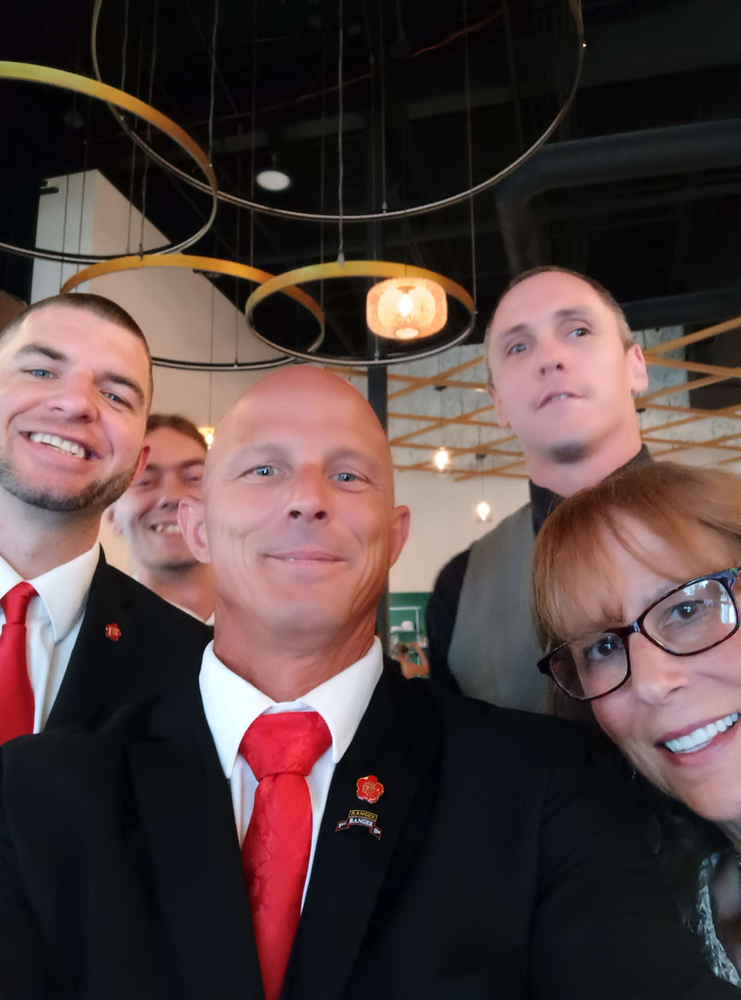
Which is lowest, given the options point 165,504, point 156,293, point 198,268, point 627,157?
point 165,504

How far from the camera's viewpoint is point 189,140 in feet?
7.36

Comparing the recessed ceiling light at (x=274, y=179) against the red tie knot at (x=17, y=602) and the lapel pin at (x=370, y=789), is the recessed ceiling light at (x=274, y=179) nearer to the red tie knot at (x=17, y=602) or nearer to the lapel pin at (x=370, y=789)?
the red tie knot at (x=17, y=602)

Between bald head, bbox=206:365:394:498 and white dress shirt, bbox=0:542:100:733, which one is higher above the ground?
bald head, bbox=206:365:394:498

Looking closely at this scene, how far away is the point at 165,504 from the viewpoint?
3.33 metres

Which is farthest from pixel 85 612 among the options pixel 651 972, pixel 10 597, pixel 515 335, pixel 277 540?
pixel 651 972

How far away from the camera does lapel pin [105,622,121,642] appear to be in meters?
1.83

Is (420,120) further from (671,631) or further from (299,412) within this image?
(671,631)

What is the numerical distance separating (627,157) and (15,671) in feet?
14.3

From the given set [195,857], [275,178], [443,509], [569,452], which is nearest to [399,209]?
[569,452]

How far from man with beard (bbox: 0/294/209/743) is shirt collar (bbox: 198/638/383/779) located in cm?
50

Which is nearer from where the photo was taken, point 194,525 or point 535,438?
point 194,525

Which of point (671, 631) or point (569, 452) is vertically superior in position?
point (569, 452)

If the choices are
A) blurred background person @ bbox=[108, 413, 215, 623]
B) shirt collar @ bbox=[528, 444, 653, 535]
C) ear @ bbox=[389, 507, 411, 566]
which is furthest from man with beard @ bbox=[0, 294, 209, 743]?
blurred background person @ bbox=[108, 413, 215, 623]

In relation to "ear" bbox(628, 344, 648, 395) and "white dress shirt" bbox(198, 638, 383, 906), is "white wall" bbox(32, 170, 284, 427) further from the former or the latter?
"white dress shirt" bbox(198, 638, 383, 906)
